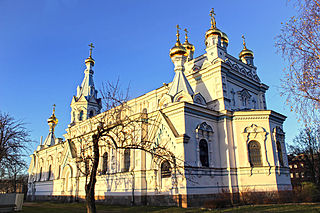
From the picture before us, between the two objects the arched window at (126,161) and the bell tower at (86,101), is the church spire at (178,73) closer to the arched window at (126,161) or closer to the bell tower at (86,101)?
the arched window at (126,161)

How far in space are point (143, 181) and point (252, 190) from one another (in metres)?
6.68

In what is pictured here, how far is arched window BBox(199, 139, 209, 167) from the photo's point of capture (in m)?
16.2

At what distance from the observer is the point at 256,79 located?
22422 mm

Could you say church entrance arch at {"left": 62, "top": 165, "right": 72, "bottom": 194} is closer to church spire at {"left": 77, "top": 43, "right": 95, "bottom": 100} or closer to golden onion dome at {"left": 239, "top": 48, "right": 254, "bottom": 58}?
church spire at {"left": 77, "top": 43, "right": 95, "bottom": 100}

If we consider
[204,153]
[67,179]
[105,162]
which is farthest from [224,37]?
[67,179]

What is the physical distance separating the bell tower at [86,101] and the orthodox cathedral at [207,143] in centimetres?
992

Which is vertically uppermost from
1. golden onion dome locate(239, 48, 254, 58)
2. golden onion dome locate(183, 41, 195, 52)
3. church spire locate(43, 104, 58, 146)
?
golden onion dome locate(183, 41, 195, 52)

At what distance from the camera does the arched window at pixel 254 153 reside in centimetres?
1669

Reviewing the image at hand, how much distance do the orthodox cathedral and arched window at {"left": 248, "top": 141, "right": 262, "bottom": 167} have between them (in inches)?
2.3

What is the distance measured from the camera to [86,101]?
99.3 ft

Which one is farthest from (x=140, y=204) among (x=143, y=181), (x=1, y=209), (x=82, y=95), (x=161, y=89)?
(x=82, y=95)

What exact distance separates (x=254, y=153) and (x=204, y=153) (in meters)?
3.31

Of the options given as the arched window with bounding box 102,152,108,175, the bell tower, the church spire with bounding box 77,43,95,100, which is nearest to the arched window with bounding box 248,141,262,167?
the arched window with bounding box 102,152,108,175

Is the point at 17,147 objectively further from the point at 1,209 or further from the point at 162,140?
the point at 162,140
